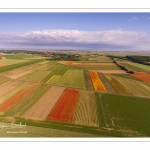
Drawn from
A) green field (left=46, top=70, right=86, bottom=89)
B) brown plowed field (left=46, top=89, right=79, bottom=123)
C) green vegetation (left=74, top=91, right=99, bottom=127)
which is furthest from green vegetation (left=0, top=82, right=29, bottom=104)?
green vegetation (left=74, top=91, right=99, bottom=127)

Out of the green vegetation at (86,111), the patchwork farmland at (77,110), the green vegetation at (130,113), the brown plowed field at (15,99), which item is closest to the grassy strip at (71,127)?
the patchwork farmland at (77,110)

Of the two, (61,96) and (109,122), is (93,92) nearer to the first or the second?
(61,96)
